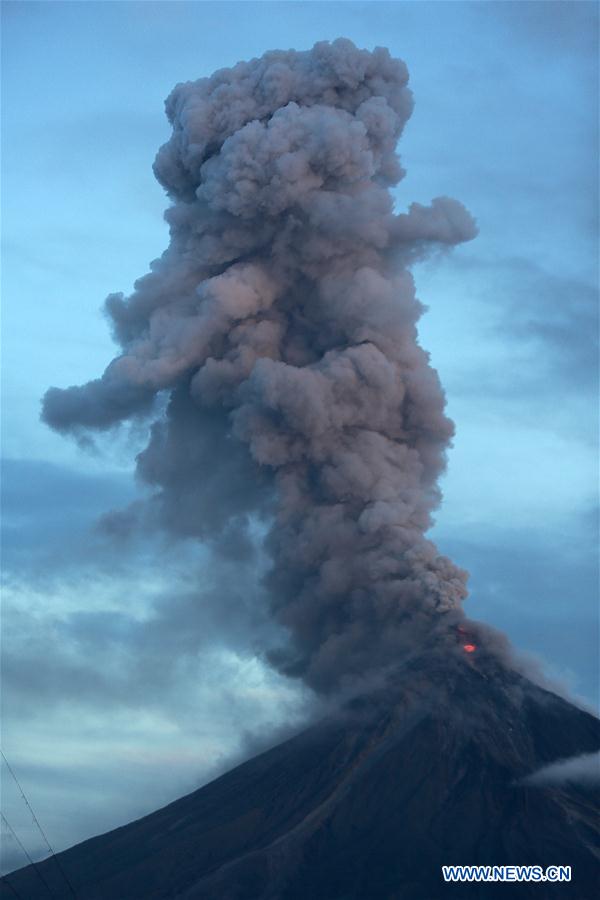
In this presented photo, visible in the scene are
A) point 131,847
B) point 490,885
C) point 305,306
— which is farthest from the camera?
point 305,306

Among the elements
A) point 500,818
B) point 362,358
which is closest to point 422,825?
point 500,818

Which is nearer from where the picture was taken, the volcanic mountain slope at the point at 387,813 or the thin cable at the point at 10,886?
the volcanic mountain slope at the point at 387,813

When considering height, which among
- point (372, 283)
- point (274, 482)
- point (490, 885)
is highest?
point (372, 283)

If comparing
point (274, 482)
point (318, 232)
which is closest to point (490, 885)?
point (274, 482)

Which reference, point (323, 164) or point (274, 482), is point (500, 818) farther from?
point (323, 164)

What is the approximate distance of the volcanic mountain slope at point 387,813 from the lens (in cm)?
9538

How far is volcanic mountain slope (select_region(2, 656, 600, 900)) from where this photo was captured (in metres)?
95.4

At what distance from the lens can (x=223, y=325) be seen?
107188 millimetres

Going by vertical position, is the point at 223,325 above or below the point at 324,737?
above

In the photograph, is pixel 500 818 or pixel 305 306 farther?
pixel 305 306

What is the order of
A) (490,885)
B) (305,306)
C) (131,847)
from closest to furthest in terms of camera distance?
(490,885) → (131,847) → (305,306)

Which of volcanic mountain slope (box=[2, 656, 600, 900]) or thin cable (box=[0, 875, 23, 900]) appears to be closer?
volcanic mountain slope (box=[2, 656, 600, 900])

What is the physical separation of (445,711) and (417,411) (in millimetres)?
12157

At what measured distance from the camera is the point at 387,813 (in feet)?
321
